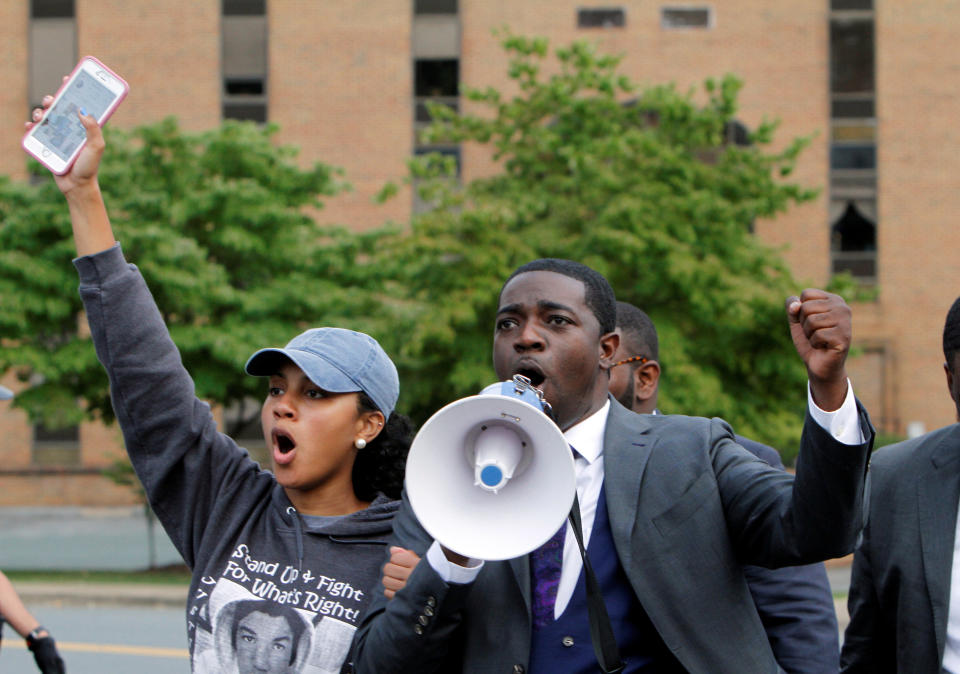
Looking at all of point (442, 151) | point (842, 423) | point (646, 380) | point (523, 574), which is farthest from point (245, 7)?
point (842, 423)

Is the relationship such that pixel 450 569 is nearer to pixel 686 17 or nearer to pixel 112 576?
pixel 112 576

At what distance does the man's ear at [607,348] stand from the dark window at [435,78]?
2903 centimetres

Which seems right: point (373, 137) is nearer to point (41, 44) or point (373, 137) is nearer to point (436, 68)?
point (436, 68)

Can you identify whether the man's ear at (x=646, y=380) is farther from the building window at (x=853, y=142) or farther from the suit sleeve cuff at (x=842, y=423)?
the building window at (x=853, y=142)

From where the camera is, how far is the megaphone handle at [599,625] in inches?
96.3

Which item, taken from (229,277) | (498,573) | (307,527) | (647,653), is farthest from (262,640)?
(229,277)

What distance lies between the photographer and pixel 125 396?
299 centimetres

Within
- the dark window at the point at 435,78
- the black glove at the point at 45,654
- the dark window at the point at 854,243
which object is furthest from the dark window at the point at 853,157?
the black glove at the point at 45,654

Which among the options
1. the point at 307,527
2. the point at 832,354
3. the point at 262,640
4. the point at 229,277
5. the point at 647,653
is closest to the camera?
the point at 832,354

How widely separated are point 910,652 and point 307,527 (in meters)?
1.67

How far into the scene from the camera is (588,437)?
2.81m

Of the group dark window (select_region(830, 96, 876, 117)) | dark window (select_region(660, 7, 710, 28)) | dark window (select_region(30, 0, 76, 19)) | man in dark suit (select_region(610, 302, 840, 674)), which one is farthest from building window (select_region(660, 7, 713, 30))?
man in dark suit (select_region(610, 302, 840, 674))

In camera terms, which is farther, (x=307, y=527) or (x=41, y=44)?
(x=41, y=44)

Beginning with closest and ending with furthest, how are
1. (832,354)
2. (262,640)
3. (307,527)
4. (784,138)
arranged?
(832,354) < (262,640) < (307,527) < (784,138)
